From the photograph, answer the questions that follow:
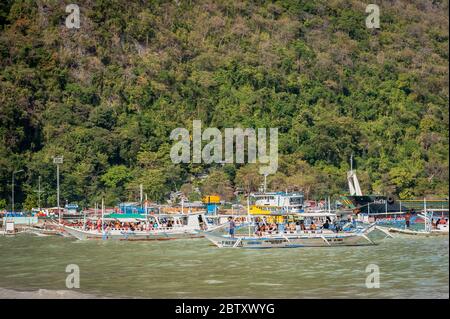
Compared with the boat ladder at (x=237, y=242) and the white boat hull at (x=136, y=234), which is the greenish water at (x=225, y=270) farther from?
the white boat hull at (x=136, y=234)

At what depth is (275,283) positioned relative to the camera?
39.8 meters

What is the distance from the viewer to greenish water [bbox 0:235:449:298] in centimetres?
3662

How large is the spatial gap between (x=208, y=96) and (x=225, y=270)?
377ft

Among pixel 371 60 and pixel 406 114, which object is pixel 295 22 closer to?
pixel 371 60

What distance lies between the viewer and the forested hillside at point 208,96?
129 meters

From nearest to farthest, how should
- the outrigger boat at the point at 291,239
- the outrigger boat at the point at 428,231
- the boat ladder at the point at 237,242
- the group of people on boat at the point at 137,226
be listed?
the outrigger boat at the point at 291,239, the boat ladder at the point at 237,242, the outrigger boat at the point at 428,231, the group of people on boat at the point at 137,226

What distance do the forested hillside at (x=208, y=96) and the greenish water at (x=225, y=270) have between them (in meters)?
62.6

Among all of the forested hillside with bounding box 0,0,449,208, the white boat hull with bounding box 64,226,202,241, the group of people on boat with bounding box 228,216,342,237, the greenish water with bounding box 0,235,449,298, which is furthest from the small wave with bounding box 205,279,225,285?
the forested hillside with bounding box 0,0,449,208

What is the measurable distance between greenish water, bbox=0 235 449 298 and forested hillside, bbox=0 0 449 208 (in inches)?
2465

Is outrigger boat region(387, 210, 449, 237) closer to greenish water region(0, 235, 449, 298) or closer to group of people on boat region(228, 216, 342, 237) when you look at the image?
greenish water region(0, 235, 449, 298)

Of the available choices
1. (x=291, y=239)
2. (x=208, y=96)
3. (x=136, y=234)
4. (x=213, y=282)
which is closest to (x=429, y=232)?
(x=291, y=239)

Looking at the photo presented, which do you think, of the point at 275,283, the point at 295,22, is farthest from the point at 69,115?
the point at 275,283

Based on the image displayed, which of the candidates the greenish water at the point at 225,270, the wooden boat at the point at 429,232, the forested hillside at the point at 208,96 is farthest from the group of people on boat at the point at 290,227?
the forested hillside at the point at 208,96
